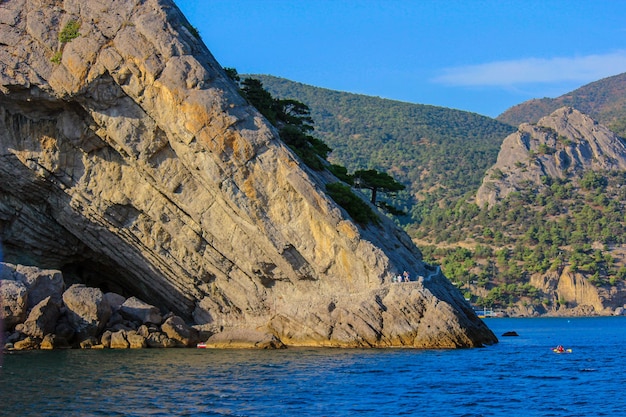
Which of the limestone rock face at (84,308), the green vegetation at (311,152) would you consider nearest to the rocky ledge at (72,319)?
the limestone rock face at (84,308)

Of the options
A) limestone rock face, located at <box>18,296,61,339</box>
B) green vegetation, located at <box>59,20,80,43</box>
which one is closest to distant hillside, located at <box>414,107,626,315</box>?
limestone rock face, located at <box>18,296,61,339</box>

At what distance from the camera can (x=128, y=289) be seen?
49.2m

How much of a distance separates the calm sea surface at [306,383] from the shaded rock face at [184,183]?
2.70m

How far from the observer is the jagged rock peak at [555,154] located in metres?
138

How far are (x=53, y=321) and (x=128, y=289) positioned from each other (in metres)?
Result: 9.71

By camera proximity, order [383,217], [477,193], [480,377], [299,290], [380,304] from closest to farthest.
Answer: [480,377], [380,304], [299,290], [383,217], [477,193]

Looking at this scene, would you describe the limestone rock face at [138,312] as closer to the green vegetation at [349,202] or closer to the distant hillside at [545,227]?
the green vegetation at [349,202]

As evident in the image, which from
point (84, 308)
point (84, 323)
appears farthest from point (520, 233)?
point (84, 308)

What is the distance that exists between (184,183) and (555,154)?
10708cm

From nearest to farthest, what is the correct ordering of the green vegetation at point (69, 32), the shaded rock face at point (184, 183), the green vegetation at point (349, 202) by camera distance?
the shaded rock face at point (184, 183)
the green vegetation at point (69, 32)
the green vegetation at point (349, 202)

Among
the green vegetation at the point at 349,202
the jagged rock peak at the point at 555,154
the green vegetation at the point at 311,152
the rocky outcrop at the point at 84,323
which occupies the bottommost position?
the rocky outcrop at the point at 84,323

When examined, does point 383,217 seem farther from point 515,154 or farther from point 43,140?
point 515,154

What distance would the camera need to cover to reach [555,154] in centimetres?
13838

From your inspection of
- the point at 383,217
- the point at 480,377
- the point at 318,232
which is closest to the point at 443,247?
the point at 383,217
